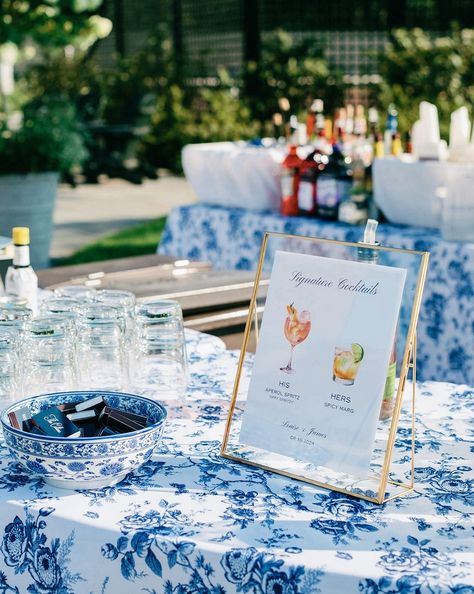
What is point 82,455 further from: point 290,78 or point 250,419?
point 290,78

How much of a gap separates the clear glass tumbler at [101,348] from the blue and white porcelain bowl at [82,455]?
1.08ft

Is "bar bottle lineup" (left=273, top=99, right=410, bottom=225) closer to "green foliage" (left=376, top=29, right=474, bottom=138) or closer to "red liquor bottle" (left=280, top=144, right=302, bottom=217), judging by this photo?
"red liquor bottle" (left=280, top=144, right=302, bottom=217)

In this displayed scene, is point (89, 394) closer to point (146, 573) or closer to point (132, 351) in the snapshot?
point (132, 351)

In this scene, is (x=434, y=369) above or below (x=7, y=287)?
below

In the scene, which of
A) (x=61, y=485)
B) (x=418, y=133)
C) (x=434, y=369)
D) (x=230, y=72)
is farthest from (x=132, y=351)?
(x=230, y=72)

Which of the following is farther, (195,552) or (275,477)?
(275,477)

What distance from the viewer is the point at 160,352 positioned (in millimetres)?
1731

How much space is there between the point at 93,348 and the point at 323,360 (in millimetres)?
489

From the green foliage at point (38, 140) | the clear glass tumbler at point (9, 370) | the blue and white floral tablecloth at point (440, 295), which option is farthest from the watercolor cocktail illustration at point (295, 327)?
the green foliage at point (38, 140)

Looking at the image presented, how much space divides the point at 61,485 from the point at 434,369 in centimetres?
258

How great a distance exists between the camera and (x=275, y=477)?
1412mm

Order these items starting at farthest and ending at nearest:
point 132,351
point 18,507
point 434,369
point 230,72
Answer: point 230,72, point 434,369, point 132,351, point 18,507

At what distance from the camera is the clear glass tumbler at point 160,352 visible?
1.73 meters

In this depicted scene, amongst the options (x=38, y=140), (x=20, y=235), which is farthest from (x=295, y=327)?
(x=38, y=140)
